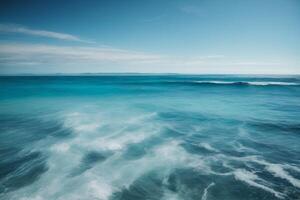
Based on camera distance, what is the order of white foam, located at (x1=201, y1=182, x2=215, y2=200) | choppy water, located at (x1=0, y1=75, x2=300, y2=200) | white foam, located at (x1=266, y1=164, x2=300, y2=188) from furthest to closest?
white foam, located at (x1=266, y1=164, x2=300, y2=188) < choppy water, located at (x1=0, y1=75, x2=300, y2=200) < white foam, located at (x1=201, y1=182, x2=215, y2=200)

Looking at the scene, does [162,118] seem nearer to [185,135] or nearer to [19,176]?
[185,135]

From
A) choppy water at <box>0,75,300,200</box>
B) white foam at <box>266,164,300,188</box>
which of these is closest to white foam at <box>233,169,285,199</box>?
choppy water at <box>0,75,300,200</box>

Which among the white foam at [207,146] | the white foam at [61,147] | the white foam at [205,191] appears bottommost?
the white foam at [205,191]

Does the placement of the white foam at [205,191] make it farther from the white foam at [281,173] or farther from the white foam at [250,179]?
the white foam at [281,173]

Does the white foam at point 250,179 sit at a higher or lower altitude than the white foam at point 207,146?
lower

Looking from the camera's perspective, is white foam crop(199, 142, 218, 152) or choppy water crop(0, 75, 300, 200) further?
white foam crop(199, 142, 218, 152)

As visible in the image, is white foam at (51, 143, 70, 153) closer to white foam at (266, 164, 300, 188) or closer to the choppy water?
the choppy water

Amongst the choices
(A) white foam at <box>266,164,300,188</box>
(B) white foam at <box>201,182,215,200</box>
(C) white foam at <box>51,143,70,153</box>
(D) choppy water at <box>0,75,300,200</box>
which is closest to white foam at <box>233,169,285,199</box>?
(D) choppy water at <box>0,75,300,200</box>

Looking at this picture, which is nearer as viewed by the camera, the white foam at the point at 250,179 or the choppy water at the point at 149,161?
the white foam at the point at 250,179

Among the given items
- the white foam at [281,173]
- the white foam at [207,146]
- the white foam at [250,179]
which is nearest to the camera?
the white foam at [250,179]

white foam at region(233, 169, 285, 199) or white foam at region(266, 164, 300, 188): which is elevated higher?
white foam at region(266, 164, 300, 188)

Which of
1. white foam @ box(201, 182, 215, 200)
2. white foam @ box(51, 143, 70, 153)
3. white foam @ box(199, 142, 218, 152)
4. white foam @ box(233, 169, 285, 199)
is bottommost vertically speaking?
white foam @ box(201, 182, 215, 200)

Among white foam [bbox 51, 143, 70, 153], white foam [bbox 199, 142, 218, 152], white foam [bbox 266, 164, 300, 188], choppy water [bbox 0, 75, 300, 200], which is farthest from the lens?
white foam [bbox 199, 142, 218, 152]

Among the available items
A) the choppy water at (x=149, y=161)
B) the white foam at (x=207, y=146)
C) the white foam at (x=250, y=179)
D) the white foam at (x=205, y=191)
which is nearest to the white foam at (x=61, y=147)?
the choppy water at (x=149, y=161)
